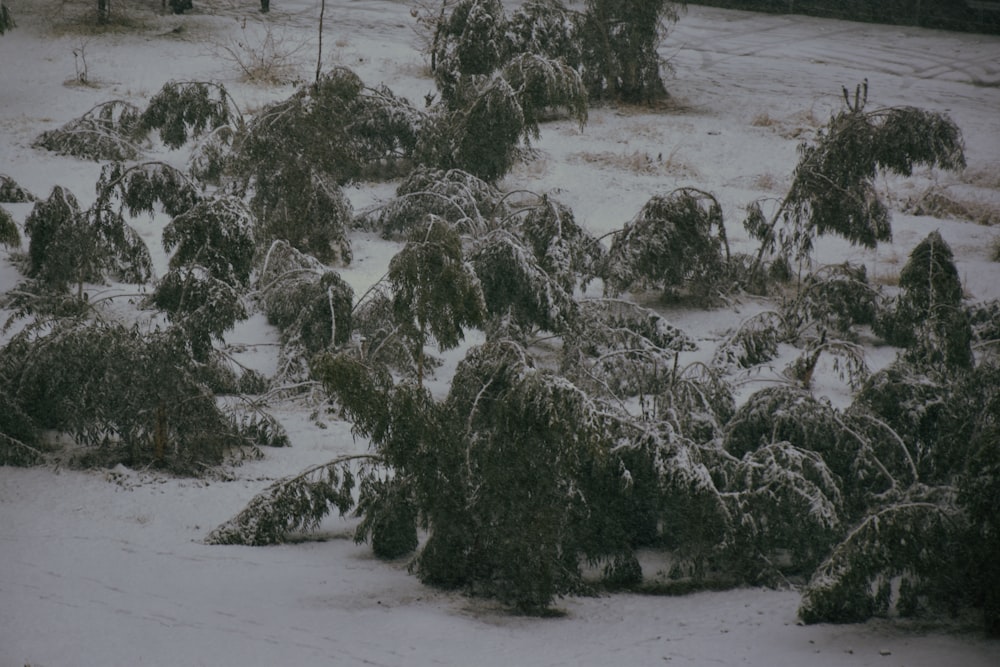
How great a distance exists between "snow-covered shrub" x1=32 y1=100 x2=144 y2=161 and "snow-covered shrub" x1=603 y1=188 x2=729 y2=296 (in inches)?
252

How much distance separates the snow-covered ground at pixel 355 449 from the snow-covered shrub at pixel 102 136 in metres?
0.30

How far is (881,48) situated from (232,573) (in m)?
22.0

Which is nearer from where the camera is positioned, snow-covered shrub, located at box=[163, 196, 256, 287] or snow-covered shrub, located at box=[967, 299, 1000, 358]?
snow-covered shrub, located at box=[163, 196, 256, 287]

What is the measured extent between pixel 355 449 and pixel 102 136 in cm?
679

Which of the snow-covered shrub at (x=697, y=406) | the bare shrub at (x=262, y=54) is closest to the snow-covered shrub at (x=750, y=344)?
the snow-covered shrub at (x=697, y=406)

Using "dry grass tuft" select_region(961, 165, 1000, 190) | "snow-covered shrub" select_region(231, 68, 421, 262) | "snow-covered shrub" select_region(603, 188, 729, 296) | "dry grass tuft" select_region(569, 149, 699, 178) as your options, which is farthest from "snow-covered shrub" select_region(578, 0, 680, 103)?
"snow-covered shrub" select_region(603, 188, 729, 296)

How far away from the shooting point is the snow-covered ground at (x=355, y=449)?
274 inches

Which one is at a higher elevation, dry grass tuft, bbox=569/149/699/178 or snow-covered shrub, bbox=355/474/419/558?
dry grass tuft, bbox=569/149/699/178

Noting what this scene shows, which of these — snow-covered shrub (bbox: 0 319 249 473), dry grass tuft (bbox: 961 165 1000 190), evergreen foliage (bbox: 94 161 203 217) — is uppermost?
dry grass tuft (bbox: 961 165 1000 190)

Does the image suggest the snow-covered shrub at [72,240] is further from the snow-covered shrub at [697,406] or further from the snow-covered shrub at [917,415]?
the snow-covered shrub at [917,415]

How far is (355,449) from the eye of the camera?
1047 centimetres

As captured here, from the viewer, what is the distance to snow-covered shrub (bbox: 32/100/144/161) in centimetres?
1477

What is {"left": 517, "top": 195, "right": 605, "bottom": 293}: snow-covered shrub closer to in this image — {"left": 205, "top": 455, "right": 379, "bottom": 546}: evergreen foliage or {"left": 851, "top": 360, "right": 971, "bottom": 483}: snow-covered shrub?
{"left": 851, "top": 360, "right": 971, "bottom": 483}: snow-covered shrub

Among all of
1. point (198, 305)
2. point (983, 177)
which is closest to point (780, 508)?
point (198, 305)
